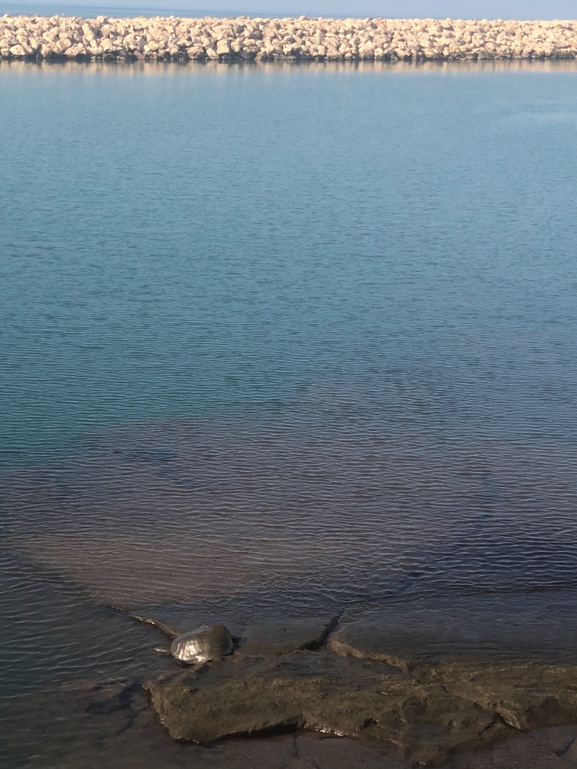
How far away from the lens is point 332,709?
6.42m

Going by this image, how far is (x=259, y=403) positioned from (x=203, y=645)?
5450 millimetres

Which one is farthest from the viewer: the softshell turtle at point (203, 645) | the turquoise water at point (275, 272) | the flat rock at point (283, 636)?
the turquoise water at point (275, 272)

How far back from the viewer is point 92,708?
263 inches

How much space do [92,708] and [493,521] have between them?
14.2 feet

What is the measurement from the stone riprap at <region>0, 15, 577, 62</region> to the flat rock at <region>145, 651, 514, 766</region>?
4868cm

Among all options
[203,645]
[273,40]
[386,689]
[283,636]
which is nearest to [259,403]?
[283,636]

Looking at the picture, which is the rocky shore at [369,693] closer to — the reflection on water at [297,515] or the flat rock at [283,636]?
the flat rock at [283,636]

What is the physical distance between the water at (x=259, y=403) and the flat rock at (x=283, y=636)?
0.23 metres

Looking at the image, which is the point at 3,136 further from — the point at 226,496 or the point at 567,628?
the point at 567,628

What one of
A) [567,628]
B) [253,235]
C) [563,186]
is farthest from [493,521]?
[563,186]

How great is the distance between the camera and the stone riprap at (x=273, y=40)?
169 ft

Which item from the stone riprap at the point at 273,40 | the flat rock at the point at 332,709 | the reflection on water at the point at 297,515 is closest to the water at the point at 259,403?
the reflection on water at the point at 297,515

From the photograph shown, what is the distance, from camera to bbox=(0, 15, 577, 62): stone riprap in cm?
5153

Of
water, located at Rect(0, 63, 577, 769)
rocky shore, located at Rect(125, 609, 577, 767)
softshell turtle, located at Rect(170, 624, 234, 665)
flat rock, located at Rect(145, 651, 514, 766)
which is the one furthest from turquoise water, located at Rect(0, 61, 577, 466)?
flat rock, located at Rect(145, 651, 514, 766)
